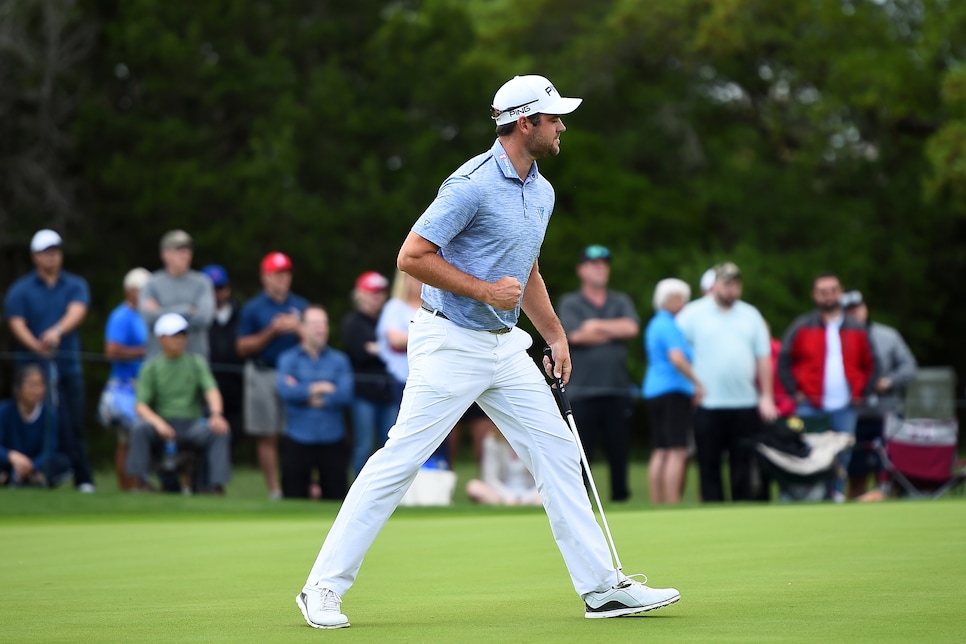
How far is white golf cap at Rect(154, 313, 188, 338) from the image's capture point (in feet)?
41.7

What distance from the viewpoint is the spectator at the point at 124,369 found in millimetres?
13453

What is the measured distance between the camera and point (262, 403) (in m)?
14.1

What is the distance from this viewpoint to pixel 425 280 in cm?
564

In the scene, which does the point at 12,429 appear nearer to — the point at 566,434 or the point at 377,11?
the point at 566,434

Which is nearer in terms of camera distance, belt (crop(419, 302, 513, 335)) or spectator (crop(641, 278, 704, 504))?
belt (crop(419, 302, 513, 335))

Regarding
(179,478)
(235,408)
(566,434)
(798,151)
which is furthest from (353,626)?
(798,151)

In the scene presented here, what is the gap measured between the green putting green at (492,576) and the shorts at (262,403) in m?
2.23

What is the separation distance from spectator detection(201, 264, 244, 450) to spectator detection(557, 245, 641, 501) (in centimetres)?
314

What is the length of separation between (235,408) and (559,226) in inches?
732

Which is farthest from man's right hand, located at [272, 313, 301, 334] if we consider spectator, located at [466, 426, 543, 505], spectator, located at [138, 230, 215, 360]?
spectator, located at [466, 426, 543, 505]

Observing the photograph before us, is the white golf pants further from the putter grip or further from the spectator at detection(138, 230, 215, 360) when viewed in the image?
the spectator at detection(138, 230, 215, 360)

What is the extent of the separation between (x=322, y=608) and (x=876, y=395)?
9636 mm

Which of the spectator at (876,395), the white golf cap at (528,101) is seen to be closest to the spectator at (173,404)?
the spectator at (876,395)

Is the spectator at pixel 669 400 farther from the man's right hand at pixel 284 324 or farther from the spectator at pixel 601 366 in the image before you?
the man's right hand at pixel 284 324
